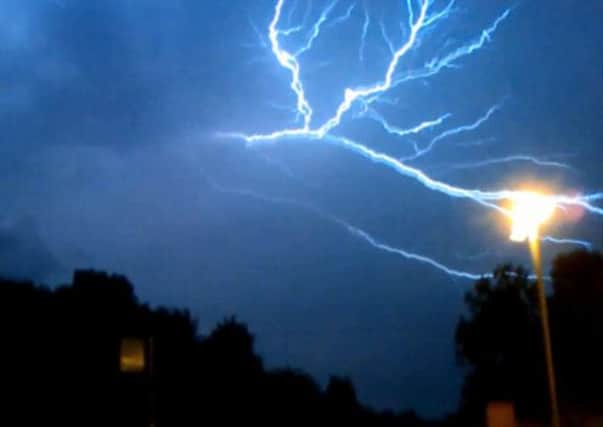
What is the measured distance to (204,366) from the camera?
90.3 feet

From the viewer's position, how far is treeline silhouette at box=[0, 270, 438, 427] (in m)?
20.3

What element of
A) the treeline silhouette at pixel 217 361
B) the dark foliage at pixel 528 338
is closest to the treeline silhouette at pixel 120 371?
the treeline silhouette at pixel 217 361

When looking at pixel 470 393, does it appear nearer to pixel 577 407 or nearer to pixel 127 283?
pixel 577 407

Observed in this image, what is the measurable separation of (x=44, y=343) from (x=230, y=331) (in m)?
13.4

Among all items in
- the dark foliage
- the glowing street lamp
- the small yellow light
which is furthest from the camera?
the dark foliage

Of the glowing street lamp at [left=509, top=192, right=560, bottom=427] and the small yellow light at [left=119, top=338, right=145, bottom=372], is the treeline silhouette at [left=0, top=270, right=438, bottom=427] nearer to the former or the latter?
the small yellow light at [left=119, top=338, right=145, bottom=372]

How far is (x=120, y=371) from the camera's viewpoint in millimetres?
17109

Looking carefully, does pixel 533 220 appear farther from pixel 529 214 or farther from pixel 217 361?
pixel 217 361

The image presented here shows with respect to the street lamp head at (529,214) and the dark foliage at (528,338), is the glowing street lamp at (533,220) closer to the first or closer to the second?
the street lamp head at (529,214)

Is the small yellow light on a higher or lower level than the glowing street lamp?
lower

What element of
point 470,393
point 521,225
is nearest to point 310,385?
point 470,393

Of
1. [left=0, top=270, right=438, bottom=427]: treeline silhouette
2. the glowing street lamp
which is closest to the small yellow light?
[left=0, top=270, right=438, bottom=427]: treeline silhouette

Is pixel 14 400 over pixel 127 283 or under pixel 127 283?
under

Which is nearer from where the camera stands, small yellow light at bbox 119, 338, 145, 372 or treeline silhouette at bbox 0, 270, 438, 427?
small yellow light at bbox 119, 338, 145, 372
